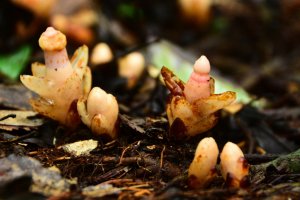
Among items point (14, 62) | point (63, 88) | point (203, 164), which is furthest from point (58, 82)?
point (14, 62)

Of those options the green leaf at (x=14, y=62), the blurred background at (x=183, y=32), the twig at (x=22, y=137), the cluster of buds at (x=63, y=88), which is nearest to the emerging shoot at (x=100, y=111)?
the cluster of buds at (x=63, y=88)

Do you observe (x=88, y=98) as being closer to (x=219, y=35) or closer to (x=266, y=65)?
(x=266, y=65)

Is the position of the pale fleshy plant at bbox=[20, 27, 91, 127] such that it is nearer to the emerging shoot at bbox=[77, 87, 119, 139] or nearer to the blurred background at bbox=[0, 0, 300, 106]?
the emerging shoot at bbox=[77, 87, 119, 139]

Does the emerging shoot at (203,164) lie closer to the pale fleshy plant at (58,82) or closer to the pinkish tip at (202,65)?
the pinkish tip at (202,65)

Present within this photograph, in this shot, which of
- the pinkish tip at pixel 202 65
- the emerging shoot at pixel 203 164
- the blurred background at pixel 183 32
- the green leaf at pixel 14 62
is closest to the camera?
the emerging shoot at pixel 203 164

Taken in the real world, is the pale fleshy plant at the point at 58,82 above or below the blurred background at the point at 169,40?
below

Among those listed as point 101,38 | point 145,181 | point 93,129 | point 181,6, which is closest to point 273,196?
point 145,181

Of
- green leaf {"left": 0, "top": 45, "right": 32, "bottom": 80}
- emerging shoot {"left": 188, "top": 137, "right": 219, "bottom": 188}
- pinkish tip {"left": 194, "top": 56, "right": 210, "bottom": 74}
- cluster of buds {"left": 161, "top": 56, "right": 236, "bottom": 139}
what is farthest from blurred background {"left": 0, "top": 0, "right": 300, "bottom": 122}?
emerging shoot {"left": 188, "top": 137, "right": 219, "bottom": 188}

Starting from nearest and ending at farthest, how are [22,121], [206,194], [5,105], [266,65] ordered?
1. [206,194]
2. [22,121]
3. [5,105]
4. [266,65]
